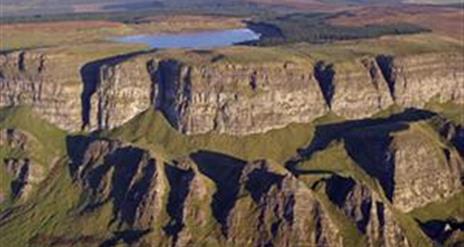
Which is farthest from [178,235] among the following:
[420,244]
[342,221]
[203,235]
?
[420,244]

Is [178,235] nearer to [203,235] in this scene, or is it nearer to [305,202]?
[203,235]

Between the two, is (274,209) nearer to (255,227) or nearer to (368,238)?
(255,227)

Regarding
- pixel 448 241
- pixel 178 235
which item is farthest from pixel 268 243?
pixel 448 241

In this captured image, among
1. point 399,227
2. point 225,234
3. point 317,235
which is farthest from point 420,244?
point 225,234

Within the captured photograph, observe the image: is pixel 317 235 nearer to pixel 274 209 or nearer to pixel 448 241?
pixel 274 209

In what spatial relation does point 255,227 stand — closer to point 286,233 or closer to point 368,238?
point 286,233

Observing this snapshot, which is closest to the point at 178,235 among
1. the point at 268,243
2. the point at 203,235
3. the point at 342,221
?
the point at 203,235
